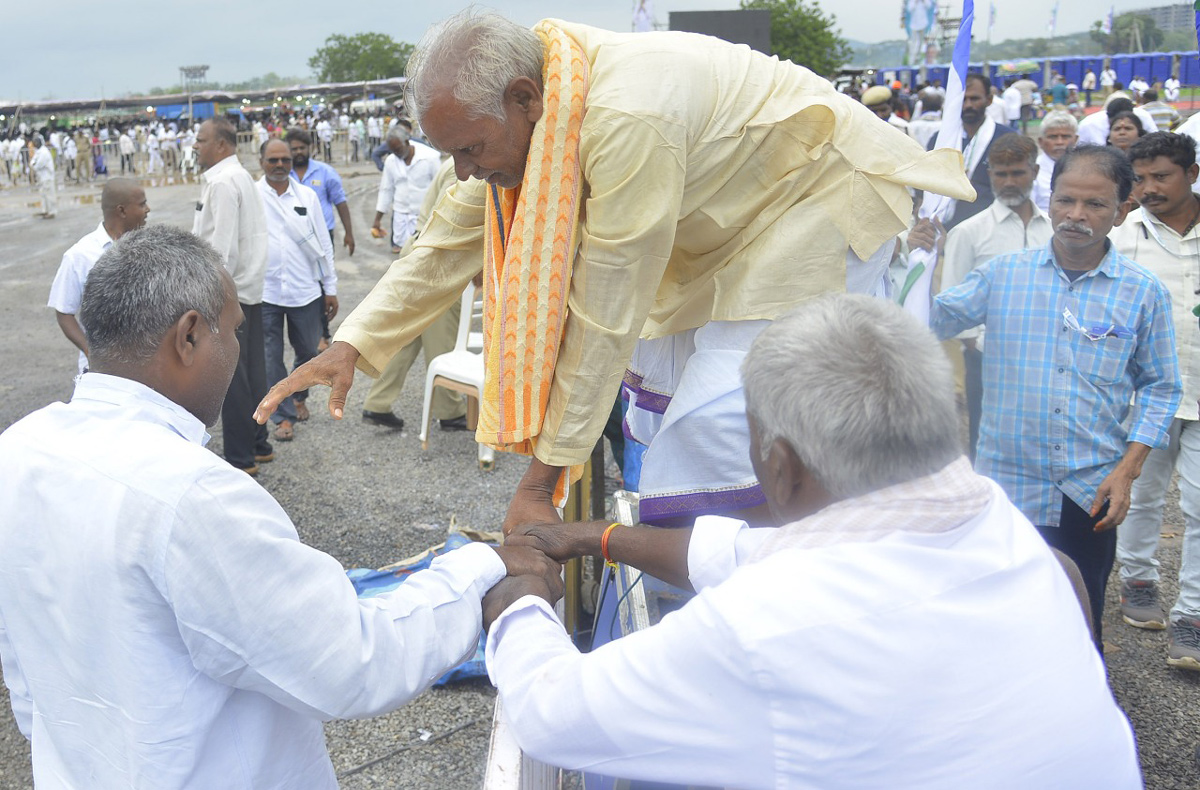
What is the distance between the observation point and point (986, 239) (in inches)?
196

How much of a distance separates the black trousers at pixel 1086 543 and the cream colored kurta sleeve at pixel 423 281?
7.11 feet

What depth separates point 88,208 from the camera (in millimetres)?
23266

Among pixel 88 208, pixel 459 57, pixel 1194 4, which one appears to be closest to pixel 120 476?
pixel 459 57

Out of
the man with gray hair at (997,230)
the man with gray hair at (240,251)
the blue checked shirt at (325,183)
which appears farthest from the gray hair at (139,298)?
the blue checked shirt at (325,183)

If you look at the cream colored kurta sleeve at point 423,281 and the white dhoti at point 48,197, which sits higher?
the cream colored kurta sleeve at point 423,281

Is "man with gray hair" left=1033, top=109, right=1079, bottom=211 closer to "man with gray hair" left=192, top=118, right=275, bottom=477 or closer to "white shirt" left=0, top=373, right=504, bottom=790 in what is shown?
"man with gray hair" left=192, top=118, right=275, bottom=477

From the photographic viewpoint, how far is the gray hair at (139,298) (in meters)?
1.72

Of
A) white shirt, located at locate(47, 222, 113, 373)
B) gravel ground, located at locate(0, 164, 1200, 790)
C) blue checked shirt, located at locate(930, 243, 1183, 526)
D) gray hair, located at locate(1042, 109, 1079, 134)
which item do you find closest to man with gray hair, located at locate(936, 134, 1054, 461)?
gravel ground, located at locate(0, 164, 1200, 790)

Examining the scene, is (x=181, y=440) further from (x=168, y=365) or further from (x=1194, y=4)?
(x=1194, y=4)

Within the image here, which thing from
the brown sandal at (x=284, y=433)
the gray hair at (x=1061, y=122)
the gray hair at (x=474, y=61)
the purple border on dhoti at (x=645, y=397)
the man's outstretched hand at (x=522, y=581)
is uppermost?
the gray hair at (x=474, y=61)

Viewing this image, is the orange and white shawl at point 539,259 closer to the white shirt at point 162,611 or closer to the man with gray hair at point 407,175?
the white shirt at point 162,611

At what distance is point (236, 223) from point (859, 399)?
18.1 feet

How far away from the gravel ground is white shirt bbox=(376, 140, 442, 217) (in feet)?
4.67

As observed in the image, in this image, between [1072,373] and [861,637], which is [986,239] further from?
[861,637]
